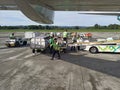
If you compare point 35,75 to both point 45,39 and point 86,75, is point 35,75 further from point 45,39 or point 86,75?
point 45,39

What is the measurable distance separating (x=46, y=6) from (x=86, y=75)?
19.5ft

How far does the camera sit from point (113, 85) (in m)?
10.1

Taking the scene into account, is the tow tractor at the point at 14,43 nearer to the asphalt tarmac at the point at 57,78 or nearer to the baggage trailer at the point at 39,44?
the baggage trailer at the point at 39,44

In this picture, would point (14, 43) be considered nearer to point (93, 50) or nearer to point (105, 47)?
point (93, 50)

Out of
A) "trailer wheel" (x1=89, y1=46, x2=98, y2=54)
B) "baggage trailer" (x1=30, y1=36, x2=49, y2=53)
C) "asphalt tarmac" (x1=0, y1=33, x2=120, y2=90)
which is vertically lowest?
"asphalt tarmac" (x1=0, y1=33, x2=120, y2=90)

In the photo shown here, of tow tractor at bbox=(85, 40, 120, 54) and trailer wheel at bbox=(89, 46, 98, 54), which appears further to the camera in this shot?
trailer wheel at bbox=(89, 46, 98, 54)

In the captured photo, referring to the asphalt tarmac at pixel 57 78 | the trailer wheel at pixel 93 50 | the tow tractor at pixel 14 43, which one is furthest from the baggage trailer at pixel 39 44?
the tow tractor at pixel 14 43

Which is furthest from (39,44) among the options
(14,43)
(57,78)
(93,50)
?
(57,78)

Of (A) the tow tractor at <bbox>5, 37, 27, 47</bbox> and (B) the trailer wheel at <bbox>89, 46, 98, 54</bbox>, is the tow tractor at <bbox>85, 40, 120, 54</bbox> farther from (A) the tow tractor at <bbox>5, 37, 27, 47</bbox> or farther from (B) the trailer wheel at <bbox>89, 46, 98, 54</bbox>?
(A) the tow tractor at <bbox>5, 37, 27, 47</bbox>

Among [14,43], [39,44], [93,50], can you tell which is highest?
[39,44]

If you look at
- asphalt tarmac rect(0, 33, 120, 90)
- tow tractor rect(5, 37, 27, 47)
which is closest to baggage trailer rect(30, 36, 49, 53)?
asphalt tarmac rect(0, 33, 120, 90)

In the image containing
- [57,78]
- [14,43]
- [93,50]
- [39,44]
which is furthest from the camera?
[14,43]

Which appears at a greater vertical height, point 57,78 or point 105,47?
point 105,47

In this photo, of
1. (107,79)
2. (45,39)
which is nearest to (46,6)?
(107,79)
